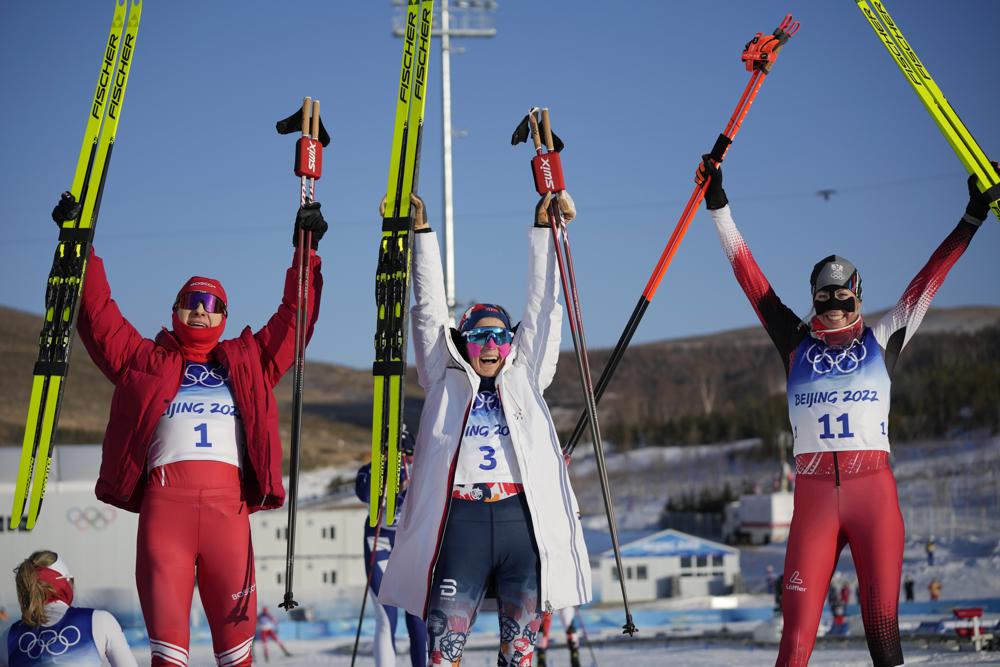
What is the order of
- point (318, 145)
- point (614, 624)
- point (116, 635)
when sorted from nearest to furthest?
point (116, 635), point (318, 145), point (614, 624)

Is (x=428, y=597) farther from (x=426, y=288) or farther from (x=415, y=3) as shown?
(x=415, y=3)

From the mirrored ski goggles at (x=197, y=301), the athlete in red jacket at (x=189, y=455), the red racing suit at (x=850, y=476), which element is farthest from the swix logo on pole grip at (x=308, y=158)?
the red racing suit at (x=850, y=476)

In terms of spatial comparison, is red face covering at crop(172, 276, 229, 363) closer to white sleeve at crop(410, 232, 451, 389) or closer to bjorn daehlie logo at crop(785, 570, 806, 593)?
white sleeve at crop(410, 232, 451, 389)

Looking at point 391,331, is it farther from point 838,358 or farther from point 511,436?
point 838,358

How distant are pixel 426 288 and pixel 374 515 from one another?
1.02 m

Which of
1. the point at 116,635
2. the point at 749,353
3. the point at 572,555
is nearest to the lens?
the point at 116,635

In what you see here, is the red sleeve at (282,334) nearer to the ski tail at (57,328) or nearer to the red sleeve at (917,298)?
the ski tail at (57,328)

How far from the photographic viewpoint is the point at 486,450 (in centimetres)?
462

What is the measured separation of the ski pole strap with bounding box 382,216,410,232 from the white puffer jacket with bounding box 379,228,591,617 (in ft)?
0.20

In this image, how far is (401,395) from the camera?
16.5 ft

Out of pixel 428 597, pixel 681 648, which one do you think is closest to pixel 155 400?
pixel 428 597

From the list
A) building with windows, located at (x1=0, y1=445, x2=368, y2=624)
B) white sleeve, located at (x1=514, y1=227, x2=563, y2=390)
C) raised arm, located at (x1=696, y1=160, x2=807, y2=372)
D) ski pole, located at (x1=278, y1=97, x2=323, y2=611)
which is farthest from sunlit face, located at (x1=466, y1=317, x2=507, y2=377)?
building with windows, located at (x1=0, y1=445, x2=368, y2=624)

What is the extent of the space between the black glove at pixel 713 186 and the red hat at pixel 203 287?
222cm

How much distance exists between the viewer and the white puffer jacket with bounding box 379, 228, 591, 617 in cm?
454
